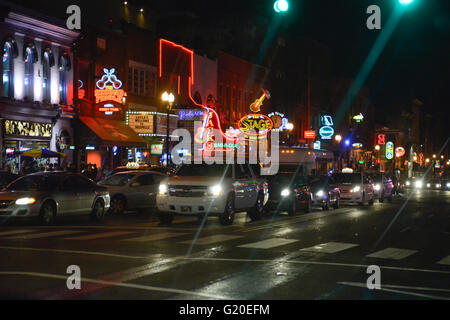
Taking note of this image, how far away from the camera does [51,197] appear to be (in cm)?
1959

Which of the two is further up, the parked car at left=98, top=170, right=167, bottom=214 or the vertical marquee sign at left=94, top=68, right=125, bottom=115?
the vertical marquee sign at left=94, top=68, right=125, bottom=115

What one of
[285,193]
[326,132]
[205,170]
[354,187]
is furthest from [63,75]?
[326,132]

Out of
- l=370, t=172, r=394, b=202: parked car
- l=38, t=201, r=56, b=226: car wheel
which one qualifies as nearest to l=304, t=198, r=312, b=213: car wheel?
l=370, t=172, r=394, b=202: parked car

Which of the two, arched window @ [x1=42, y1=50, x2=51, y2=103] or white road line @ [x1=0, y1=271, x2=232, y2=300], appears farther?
arched window @ [x1=42, y1=50, x2=51, y2=103]

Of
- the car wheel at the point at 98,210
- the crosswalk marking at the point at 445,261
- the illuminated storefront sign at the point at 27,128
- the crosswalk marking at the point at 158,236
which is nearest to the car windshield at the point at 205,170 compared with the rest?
the car wheel at the point at 98,210

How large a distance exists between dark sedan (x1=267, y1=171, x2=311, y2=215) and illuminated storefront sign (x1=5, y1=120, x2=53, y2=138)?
1229cm

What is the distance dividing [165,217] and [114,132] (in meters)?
17.8

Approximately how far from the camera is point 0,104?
97.3 ft

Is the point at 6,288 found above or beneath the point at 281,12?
beneath

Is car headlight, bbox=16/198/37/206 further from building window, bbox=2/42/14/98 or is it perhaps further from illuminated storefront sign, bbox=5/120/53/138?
building window, bbox=2/42/14/98

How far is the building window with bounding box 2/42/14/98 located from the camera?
3033cm

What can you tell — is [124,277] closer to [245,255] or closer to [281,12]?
[245,255]
